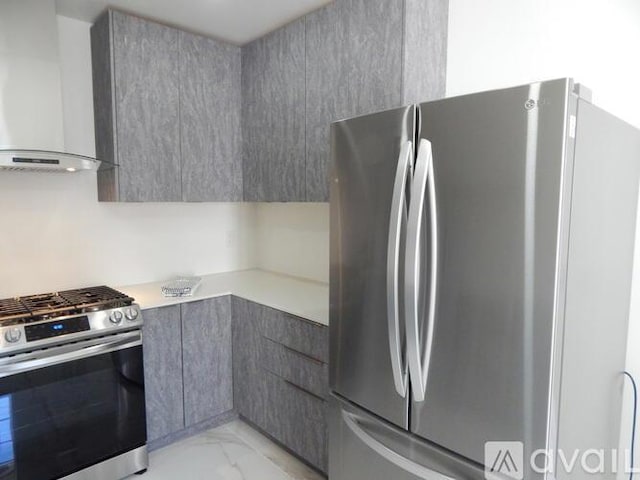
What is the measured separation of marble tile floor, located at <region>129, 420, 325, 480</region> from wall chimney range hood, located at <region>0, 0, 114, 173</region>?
1726 mm

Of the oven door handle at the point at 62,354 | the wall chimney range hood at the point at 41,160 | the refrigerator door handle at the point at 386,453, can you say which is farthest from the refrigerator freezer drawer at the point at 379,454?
the wall chimney range hood at the point at 41,160

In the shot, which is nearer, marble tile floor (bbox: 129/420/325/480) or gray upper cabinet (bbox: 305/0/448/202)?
gray upper cabinet (bbox: 305/0/448/202)

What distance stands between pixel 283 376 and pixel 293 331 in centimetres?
30

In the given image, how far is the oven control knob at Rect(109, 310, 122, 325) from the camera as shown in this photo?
1995mm

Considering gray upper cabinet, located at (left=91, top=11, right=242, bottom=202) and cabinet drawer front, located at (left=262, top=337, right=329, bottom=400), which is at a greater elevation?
gray upper cabinet, located at (left=91, top=11, right=242, bottom=202)

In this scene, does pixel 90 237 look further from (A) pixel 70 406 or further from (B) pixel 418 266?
(B) pixel 418 266

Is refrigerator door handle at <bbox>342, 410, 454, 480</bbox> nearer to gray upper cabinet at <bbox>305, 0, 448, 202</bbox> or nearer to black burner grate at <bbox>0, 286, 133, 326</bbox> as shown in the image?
gray upper cabinet at <bbox>305, 0, 448, 202</bbox>

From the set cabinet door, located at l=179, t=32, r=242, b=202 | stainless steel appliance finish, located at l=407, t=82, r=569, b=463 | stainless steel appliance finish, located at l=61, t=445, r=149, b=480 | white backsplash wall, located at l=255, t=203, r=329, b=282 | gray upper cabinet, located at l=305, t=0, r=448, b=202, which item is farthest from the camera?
white backsplash wall, located at l=255, t=203, r=329, b=282

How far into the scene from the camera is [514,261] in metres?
1.02

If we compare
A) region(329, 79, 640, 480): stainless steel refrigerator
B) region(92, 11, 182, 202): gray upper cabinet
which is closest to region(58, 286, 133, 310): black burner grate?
region(92, 11, 182, 202): gray upper cabinet

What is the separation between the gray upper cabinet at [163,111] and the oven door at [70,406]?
3.05ft

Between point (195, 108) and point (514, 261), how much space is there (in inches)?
88.3

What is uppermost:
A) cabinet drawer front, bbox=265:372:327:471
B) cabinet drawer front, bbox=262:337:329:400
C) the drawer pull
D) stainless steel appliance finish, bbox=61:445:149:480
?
the drawer pull

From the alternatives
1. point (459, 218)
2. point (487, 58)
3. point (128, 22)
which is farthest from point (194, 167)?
point (459, 218)
